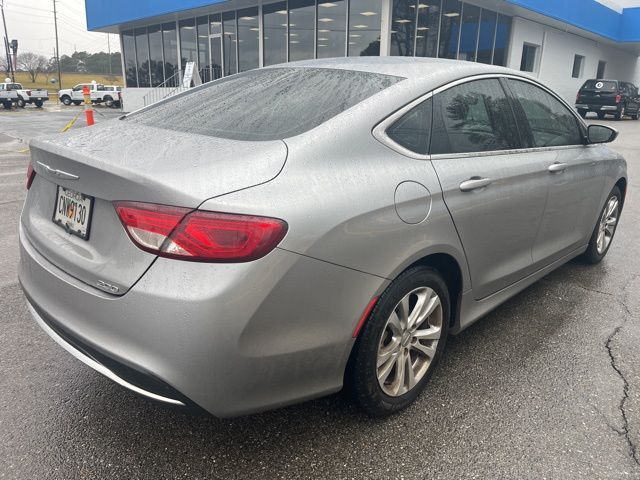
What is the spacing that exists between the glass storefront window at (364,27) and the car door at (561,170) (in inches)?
531

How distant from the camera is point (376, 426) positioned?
231cm

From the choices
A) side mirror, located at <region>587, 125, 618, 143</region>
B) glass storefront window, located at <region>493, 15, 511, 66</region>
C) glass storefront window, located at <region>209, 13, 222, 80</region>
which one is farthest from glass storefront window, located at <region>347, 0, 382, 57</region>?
side mirror, located at <region>587, 125, 618, 143</region>

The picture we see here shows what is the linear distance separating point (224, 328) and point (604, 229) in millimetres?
3969

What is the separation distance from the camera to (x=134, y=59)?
91.8 feet

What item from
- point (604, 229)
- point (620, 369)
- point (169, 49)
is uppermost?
point (169, 49)

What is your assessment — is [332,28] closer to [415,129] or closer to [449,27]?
[449,27]

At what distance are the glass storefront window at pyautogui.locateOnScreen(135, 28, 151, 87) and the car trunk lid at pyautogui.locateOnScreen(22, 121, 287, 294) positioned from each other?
26.9 meters

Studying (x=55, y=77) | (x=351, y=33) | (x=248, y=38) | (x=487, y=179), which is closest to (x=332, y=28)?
(x=351, y=33)

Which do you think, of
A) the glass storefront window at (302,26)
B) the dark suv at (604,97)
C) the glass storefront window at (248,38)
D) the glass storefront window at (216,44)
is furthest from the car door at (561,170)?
the dark suv at (604,97)

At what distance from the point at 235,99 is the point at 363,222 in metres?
1.07

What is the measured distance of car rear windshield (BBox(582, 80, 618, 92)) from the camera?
78.1ft

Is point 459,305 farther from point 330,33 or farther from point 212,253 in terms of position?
point 330,33

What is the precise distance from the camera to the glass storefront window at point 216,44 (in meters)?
21.5

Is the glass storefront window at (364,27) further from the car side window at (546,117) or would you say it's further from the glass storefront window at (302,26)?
the car side window at (546,117)
